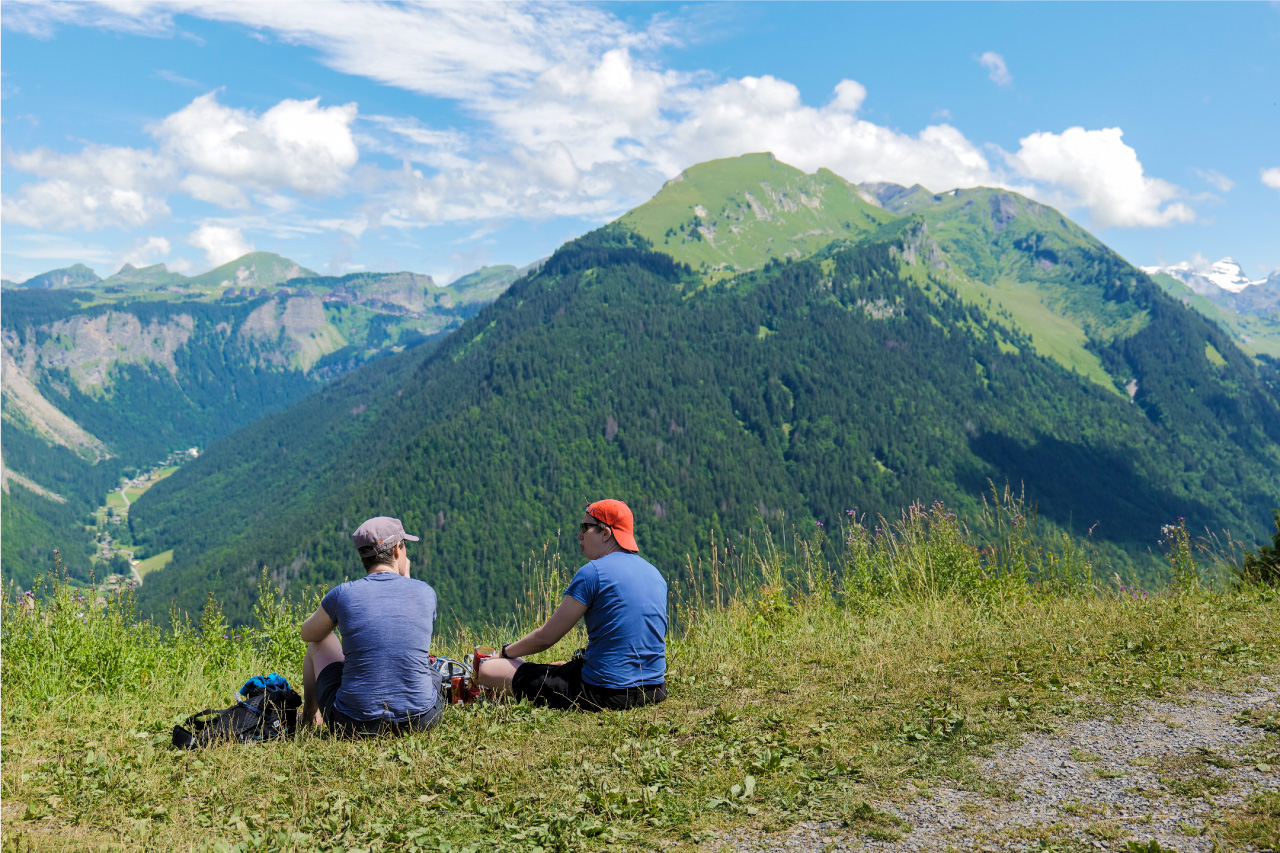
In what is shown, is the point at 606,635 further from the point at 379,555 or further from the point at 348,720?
the point at 348,720

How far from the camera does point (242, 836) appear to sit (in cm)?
458

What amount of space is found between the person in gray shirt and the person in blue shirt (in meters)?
0.99

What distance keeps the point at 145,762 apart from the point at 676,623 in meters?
6.05

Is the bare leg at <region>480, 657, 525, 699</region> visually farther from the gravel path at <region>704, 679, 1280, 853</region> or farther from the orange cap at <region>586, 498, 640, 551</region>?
the gravel path at <region>704, 679, 1280, 853</region>

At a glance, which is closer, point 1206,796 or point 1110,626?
point 1206,796

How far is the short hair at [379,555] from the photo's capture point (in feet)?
21.6

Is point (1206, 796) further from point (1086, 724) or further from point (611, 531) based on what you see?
point (611, 531)

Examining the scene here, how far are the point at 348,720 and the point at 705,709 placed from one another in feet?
10.7

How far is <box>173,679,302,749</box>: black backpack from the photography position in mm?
6324

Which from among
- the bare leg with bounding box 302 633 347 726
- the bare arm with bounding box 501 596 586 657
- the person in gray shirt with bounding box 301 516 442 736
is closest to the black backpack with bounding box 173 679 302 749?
the bare leg with bounding box 302 633 347 726

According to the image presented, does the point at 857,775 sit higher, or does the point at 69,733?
the point at 857,775

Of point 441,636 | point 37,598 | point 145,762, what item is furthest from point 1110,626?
point 37,598

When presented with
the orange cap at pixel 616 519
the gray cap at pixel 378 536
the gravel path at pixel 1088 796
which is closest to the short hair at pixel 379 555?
the gray cap at pixel 378 536

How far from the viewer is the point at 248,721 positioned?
6496 mm
